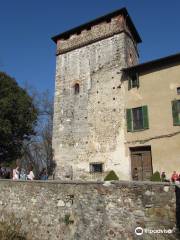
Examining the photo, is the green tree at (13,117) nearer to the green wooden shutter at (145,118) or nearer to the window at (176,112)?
the green wooden shutter at (145,118)

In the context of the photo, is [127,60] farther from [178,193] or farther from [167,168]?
[178,193]

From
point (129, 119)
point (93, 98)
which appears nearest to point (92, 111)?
point (93, 98)

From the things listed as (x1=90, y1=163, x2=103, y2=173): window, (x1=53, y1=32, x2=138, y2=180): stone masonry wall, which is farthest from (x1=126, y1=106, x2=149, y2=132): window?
(x1=90, y1=163, x2=103, y2=173): window

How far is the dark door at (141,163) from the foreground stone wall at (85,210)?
686cm

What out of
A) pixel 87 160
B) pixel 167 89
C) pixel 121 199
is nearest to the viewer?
pixel 121 199

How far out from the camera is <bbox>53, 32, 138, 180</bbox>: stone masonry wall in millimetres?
17078

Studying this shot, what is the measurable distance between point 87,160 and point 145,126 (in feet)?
15.4

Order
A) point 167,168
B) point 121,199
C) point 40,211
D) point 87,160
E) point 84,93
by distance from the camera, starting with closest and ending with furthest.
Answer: point 121,199 < point 40,211 < point 167,168 < point 87,160 < point 84,93

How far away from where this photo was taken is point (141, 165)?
1588 centimetres

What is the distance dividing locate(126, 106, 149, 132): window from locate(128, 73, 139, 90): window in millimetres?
1636

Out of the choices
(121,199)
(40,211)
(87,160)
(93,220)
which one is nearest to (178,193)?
(121,199)

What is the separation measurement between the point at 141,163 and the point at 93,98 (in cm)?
583

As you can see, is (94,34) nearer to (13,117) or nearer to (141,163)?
(13,117)

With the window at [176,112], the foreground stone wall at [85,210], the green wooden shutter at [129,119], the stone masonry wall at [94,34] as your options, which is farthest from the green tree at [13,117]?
the window at [176,112]
